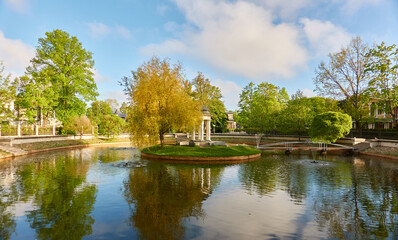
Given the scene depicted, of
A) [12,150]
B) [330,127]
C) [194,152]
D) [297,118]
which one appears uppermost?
[297,118]

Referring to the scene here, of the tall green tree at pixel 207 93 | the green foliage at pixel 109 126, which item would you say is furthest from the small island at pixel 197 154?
the tall green tree at pixel 207 93

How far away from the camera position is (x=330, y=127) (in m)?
31.7

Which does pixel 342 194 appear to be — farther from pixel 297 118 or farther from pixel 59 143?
pixel 59 143

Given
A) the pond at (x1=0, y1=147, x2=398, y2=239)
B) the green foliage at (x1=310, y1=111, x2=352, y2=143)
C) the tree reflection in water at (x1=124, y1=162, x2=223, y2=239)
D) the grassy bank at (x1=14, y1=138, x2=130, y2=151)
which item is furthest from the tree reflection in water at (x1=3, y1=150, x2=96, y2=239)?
the green foliage at (x1=310, y1=111, x2=352, y2=143)

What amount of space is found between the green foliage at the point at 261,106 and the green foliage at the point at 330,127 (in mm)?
14520

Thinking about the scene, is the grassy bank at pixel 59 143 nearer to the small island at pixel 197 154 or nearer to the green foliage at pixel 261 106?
the small island at pixel 197 154

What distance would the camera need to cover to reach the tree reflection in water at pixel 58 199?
787 centimetres

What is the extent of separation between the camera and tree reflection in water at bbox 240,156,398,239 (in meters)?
8.32

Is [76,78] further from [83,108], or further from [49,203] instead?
[49,203]

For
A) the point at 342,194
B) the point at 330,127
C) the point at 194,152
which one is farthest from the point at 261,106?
the point at 342,194

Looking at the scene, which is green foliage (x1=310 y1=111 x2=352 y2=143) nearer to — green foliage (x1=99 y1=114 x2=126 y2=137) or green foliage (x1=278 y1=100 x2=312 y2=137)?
green foliage (x1=278 y1=100 x2=312 y2=137)

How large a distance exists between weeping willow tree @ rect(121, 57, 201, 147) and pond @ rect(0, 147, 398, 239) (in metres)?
8.12

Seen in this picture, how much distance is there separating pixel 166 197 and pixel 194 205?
185 cm

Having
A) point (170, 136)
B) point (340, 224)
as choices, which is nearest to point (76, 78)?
point (170, 136)
